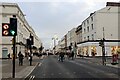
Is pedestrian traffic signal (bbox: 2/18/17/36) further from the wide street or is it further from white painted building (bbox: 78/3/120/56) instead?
white painted building (bbox: 78/3/120/56)

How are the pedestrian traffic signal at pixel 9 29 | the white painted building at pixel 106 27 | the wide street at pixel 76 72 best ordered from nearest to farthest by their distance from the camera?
the pedestrian traffic signal at pixel 9 29 < the wide street at pixel 76 72 < the white painted building at pixel 106 27

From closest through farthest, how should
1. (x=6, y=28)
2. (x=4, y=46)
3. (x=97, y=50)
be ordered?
(x=6, y=28), (x=4, y=46), (x=97, y=50)

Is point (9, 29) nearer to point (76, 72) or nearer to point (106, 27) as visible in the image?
point (76, 72)

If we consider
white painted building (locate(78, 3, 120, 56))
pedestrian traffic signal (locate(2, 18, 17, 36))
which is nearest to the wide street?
pedestrian traffic signal (locate(2, 18, 17, 36))

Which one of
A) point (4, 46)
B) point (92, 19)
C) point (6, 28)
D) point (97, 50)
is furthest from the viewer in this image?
point (92, 19)

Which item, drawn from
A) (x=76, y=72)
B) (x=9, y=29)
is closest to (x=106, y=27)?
(x=76, y=72)

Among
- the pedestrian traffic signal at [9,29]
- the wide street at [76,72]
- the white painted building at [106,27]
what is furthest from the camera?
the white painted building at [106,27]

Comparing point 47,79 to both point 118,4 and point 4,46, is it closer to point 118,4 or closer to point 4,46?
point 4,46

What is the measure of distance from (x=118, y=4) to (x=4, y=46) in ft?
136

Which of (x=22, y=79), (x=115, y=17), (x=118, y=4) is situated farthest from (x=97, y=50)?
(x=22, y=79)

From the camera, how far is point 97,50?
300ft

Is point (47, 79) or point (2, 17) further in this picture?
point (2, 17)

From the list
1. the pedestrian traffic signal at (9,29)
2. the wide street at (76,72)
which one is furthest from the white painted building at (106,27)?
the pedestrian traffic signal at (9,29)

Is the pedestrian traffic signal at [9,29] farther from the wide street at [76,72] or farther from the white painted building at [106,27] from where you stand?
the white painted building at [106,27]
